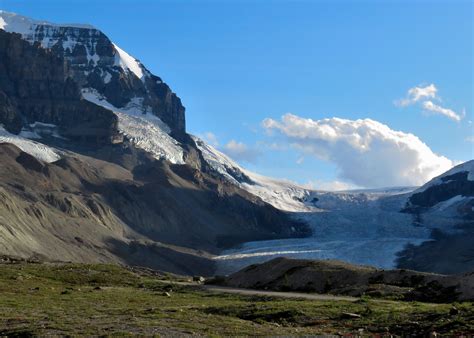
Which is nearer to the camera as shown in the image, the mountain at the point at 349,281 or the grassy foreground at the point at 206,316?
the grassy foreground at the point at 206,316

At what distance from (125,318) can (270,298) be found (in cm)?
1650

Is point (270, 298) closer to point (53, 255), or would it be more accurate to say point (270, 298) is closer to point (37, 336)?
point (37, 336)

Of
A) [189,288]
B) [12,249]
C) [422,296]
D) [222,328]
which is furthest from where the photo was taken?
[12,249]

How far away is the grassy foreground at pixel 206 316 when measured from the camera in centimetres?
3169

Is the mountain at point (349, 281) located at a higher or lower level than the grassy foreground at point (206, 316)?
higher

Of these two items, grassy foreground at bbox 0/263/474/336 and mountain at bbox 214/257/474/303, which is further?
mountain at bbox 214/257/474/303

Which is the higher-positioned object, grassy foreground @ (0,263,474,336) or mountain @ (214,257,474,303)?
mountain @ (214,257,474,303)

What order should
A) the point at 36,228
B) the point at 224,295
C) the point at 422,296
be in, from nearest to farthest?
1. the point at 422,296
2. the point at 224,295
3. the point at 36,228

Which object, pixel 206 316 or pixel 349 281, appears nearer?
pixel 206 316

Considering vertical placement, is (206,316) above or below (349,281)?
below

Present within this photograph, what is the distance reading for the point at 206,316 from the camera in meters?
37.7

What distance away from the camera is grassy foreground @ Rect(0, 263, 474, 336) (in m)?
31.7

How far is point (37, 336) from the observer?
29.2m

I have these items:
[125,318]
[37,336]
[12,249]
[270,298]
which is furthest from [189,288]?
[12,249]
